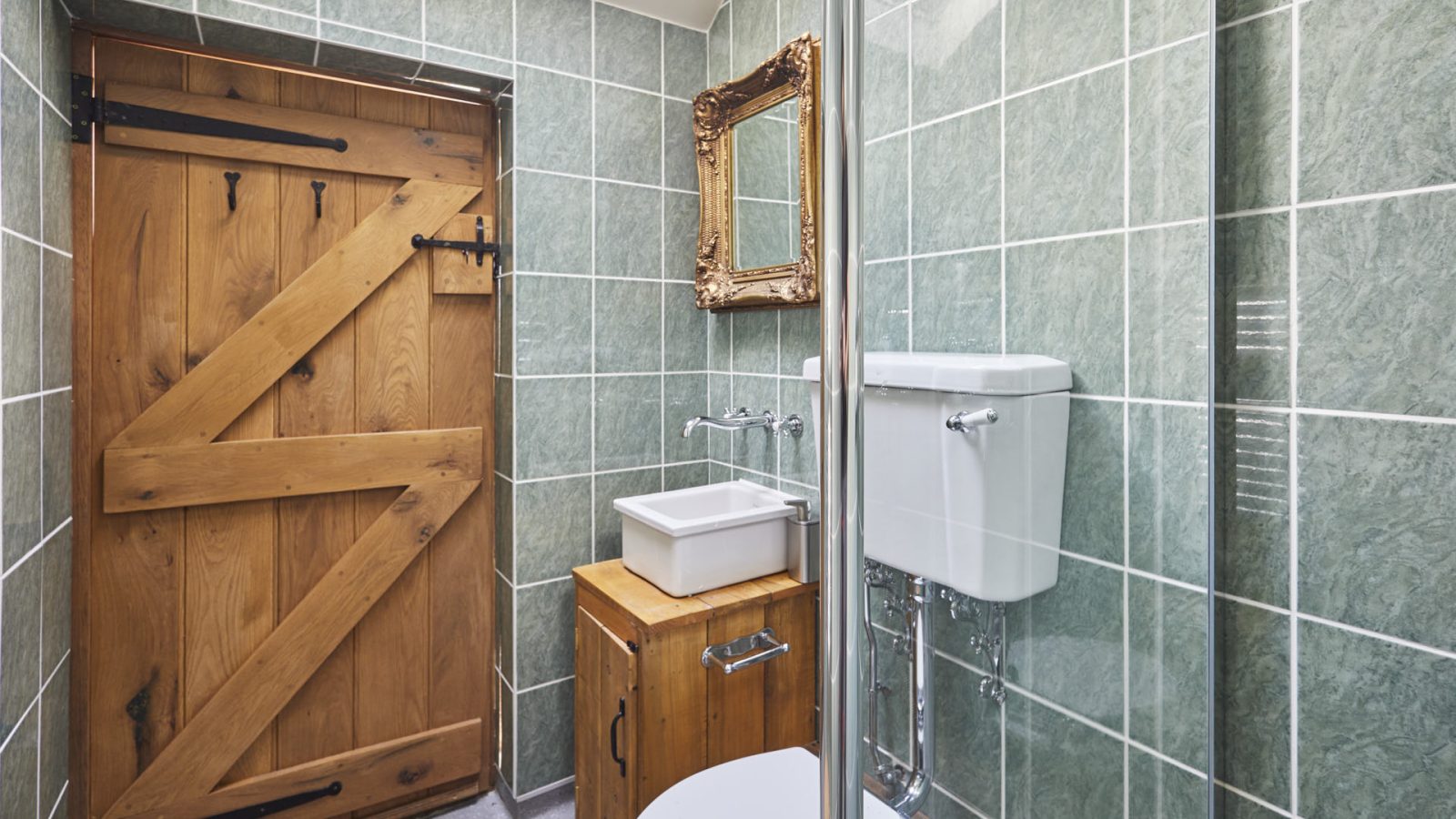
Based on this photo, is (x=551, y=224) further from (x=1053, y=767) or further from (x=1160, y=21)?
(x=1053, y=767)

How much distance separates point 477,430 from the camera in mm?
1901

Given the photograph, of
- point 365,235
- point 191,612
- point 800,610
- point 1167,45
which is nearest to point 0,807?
point 191,612

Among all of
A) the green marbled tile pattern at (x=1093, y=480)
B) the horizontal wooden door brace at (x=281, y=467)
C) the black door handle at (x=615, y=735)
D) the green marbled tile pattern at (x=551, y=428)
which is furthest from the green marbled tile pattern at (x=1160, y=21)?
the horizontal wooden door brace at (x=281, y=467)

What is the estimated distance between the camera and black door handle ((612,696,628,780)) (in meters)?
1.44

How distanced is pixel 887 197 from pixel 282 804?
1990 mm

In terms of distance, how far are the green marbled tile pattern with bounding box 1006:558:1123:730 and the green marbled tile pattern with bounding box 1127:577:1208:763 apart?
0.03m

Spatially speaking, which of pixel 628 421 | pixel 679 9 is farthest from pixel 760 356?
pixel 679 9

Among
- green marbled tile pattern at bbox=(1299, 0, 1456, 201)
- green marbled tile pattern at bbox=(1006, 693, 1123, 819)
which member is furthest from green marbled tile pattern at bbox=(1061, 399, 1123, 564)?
green marbled tile pattern at bbox=(1299, 0, 1456, 201)

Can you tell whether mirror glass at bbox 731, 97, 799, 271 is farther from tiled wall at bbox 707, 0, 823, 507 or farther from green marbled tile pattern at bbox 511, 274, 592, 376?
green marbled tile pattern at bbox 511, 274, 592, 376

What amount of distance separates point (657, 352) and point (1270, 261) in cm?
148

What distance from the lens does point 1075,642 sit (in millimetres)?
649

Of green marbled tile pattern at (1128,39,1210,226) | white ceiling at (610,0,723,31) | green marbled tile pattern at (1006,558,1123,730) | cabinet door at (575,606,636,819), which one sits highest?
white ceiling at (610,0,723,31)

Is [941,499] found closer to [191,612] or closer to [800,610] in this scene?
[800,610]

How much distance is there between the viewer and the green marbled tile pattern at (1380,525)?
68 cm
